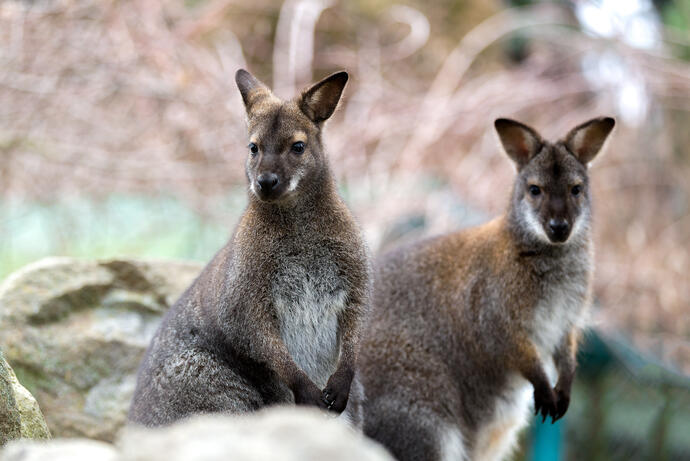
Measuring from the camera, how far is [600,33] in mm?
7781

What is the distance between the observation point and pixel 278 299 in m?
3.44

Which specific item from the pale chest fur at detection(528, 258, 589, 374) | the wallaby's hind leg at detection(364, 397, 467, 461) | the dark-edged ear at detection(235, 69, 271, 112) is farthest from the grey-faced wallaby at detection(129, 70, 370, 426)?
the pale chest fur at detection(528, 258, 589, 374)

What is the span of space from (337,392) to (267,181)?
0.84 metres

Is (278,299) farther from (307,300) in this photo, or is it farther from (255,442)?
(255,442)

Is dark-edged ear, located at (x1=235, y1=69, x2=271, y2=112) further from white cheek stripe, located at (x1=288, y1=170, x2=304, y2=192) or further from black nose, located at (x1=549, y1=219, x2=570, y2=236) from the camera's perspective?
black nose, located at (x1=549, y1=219, x2=570, y2=236)

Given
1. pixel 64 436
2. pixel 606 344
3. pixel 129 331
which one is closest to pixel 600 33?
pixel 606 344

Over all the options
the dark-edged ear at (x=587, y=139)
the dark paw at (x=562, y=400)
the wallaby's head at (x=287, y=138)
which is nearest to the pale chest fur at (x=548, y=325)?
the dark paw at (x=562, y=400)

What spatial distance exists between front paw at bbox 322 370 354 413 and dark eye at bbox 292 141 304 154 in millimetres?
882

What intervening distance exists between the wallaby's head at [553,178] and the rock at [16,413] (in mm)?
2408

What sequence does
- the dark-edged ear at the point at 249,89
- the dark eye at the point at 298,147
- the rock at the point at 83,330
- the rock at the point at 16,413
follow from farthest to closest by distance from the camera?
the rock at the point at 83,330, the dark-edged ear at the point at 249,89, the dark eye at the point at 298,147, the rock at the point at 16,413

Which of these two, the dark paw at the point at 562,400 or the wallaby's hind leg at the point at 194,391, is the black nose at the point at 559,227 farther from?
the wallaby's hind leg at the point at 194,391

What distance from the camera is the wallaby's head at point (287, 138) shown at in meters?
3.37

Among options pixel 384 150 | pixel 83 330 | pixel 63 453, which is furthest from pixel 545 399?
Result: pixel 384 150

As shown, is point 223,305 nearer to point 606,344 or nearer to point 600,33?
point 606,344
